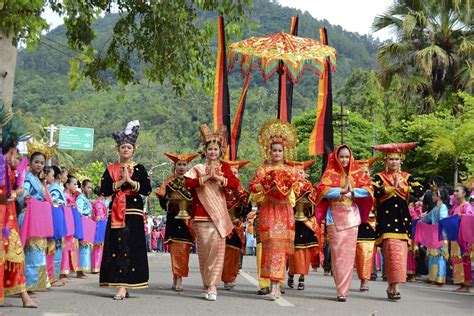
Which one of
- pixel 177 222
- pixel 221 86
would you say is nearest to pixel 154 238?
pixel 221 86

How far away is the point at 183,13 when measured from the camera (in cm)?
1486

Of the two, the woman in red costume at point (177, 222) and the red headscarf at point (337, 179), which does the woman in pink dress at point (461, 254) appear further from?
the woman in red costume at point (177, 222)

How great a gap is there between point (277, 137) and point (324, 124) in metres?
3.26

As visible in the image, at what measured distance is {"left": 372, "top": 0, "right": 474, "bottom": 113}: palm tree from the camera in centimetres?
3203

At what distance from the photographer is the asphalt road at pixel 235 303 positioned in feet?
30.3

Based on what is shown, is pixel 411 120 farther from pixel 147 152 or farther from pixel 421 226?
pixel 147 152

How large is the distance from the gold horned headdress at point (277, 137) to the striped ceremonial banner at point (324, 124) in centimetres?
284

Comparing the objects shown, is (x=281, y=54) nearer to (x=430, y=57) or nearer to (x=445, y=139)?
(x=445, y=139)

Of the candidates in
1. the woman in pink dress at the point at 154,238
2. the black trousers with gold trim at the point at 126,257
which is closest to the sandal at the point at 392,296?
the black trousers with gold trim at the point at 126,257

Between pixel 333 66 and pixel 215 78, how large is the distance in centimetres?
209

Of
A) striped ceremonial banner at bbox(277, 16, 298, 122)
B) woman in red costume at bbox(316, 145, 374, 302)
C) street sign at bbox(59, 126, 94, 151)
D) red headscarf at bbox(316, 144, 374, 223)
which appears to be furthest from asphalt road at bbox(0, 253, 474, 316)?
street sign at bbox(59, 126, 94, 151)

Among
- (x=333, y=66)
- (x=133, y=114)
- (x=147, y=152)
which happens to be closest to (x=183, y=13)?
(x=333, y=66)

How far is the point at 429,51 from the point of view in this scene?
1261 inches

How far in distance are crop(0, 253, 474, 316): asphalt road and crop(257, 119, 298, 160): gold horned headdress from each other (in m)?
1.93
